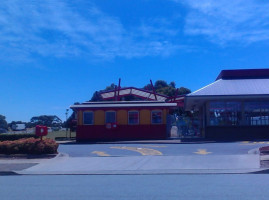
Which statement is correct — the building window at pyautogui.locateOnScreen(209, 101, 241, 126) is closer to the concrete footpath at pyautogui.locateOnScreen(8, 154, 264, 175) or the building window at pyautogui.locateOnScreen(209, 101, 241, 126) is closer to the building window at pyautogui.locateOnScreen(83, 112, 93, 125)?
the building window at pyautogui.locateOnScreen(83, 112, 93, 125)

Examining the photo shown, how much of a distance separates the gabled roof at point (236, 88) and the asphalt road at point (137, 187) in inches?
683

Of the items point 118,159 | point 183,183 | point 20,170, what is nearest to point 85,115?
point 118,159

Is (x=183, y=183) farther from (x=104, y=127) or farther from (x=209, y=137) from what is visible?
(x=104, y=127)

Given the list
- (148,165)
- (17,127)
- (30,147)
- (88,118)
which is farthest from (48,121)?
(148,165)

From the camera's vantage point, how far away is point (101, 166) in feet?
51.6

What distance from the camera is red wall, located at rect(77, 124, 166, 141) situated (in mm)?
32250

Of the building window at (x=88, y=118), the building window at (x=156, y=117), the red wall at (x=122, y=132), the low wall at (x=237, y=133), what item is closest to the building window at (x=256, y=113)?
the low wall at (x=237, y=133)

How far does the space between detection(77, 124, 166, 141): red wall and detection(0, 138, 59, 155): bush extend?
42.9 feet

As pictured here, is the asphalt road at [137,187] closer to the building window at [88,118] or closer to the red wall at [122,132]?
the red wall at [122,132]

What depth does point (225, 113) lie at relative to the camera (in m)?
30.4

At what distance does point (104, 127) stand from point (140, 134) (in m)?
2.97

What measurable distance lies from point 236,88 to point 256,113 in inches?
95.0

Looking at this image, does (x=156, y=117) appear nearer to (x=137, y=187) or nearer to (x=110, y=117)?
(x=110, y=117)

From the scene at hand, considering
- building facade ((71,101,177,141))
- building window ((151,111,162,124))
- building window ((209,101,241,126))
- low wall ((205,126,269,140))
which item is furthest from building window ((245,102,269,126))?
building window ((151,111,162,124))
